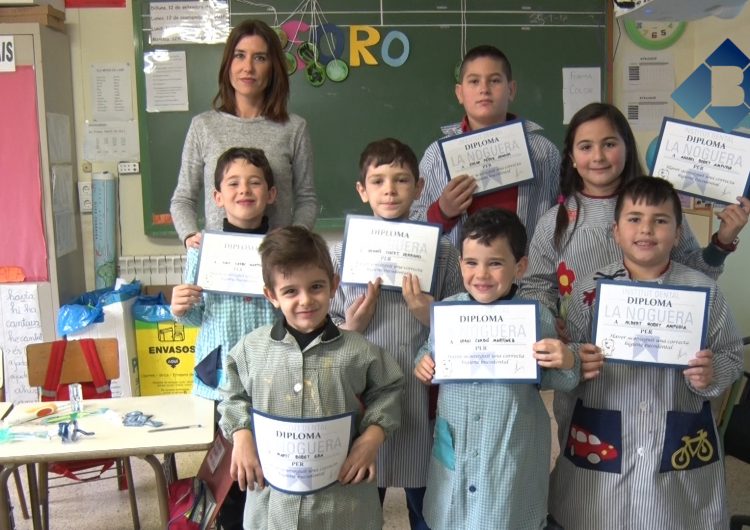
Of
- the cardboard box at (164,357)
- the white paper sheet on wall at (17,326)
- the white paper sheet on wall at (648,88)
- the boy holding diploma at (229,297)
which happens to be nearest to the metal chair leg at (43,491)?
the boy holding diploma at (229,297)

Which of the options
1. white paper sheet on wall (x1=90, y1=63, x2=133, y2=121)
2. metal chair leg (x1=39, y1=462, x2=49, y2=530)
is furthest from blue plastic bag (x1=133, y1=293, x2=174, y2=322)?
metal chair leg (x1=39, y1=462, x2=49, y2=530)

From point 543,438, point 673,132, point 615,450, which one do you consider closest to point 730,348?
point 615,450

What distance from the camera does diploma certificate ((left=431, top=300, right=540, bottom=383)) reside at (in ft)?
5.36

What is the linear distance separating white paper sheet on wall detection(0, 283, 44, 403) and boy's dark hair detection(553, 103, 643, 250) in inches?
118

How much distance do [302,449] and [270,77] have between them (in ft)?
4.11

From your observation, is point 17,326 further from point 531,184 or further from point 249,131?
point 531,184

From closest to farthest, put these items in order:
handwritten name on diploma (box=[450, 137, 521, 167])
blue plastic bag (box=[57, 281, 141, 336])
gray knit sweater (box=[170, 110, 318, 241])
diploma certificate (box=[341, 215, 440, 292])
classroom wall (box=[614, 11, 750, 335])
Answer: diploma certificate (box=[341, 215, 440, 292]) → handwritten name on diploma (box=[450, 137, 521, 167]) → gray knit sweater (box=[170, 110, 318, 241]) → blue plastic bag (box=[57, 281, 141, 336]) → classroom wall (box=[614, 11, 750, 335])

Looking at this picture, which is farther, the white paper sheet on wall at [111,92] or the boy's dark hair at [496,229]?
A: the white paper sheet on wall at [111,92]

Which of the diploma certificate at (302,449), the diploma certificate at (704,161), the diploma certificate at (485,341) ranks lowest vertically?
the diploma certificate at (302,449)

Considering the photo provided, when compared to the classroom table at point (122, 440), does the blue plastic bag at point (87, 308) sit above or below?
above

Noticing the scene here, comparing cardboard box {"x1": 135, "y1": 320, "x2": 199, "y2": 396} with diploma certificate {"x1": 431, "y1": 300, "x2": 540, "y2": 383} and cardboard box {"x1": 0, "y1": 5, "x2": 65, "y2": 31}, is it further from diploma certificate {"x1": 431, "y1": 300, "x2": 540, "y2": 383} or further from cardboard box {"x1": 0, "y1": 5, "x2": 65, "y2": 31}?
diploma certificate {"x1": 431, "y1": 300, "x2": 540, "y2": 383}

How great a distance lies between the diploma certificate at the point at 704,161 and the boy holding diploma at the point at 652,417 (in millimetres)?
267

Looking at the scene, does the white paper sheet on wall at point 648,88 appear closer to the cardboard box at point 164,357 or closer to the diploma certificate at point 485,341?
the cardboard box at point 164,357

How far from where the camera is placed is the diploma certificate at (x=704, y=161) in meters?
1.92
